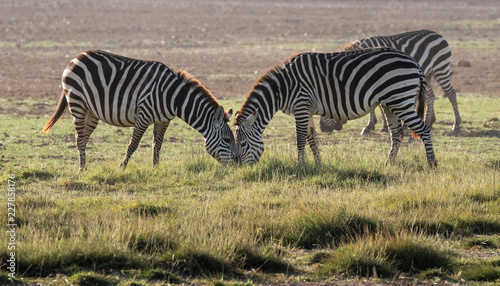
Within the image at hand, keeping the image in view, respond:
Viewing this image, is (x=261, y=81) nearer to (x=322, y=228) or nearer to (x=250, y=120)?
(x=250, y=120)

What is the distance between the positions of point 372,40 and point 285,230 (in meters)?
8.17

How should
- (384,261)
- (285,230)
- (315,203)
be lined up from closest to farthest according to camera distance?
(384,261) → (285,230) → (315,203)

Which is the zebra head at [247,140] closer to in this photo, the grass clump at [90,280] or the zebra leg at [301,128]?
the zebra leg at [301,128]

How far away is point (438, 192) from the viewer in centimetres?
764

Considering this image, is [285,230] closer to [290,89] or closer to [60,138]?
[290,89]

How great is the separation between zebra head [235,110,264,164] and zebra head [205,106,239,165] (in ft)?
0.43

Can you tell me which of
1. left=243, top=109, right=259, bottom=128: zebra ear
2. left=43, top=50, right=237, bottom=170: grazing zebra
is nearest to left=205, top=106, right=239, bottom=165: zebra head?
left=43, top=50, right=237, bottom=170: grazing zebra

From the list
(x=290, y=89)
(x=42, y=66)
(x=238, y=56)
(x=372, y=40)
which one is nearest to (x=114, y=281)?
(x=290, y=89)

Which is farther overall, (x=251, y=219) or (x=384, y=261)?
(x=251, y=219)

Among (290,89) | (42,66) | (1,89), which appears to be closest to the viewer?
(290,89)

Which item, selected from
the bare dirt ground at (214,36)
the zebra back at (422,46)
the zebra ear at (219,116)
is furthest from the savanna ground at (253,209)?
the bare dirt ground at (214,36)

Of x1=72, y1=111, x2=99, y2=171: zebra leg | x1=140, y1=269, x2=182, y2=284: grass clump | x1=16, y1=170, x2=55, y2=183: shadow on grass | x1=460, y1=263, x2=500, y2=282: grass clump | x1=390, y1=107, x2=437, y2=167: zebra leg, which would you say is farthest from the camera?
x1=72, y1=111, x2=99, y2=171: zebra leg

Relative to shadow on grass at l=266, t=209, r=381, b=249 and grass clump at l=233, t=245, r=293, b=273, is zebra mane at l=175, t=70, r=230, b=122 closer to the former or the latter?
shadow on grass at l=266, t=209, r=381, b=249

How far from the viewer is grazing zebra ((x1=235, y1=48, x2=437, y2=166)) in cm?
939
